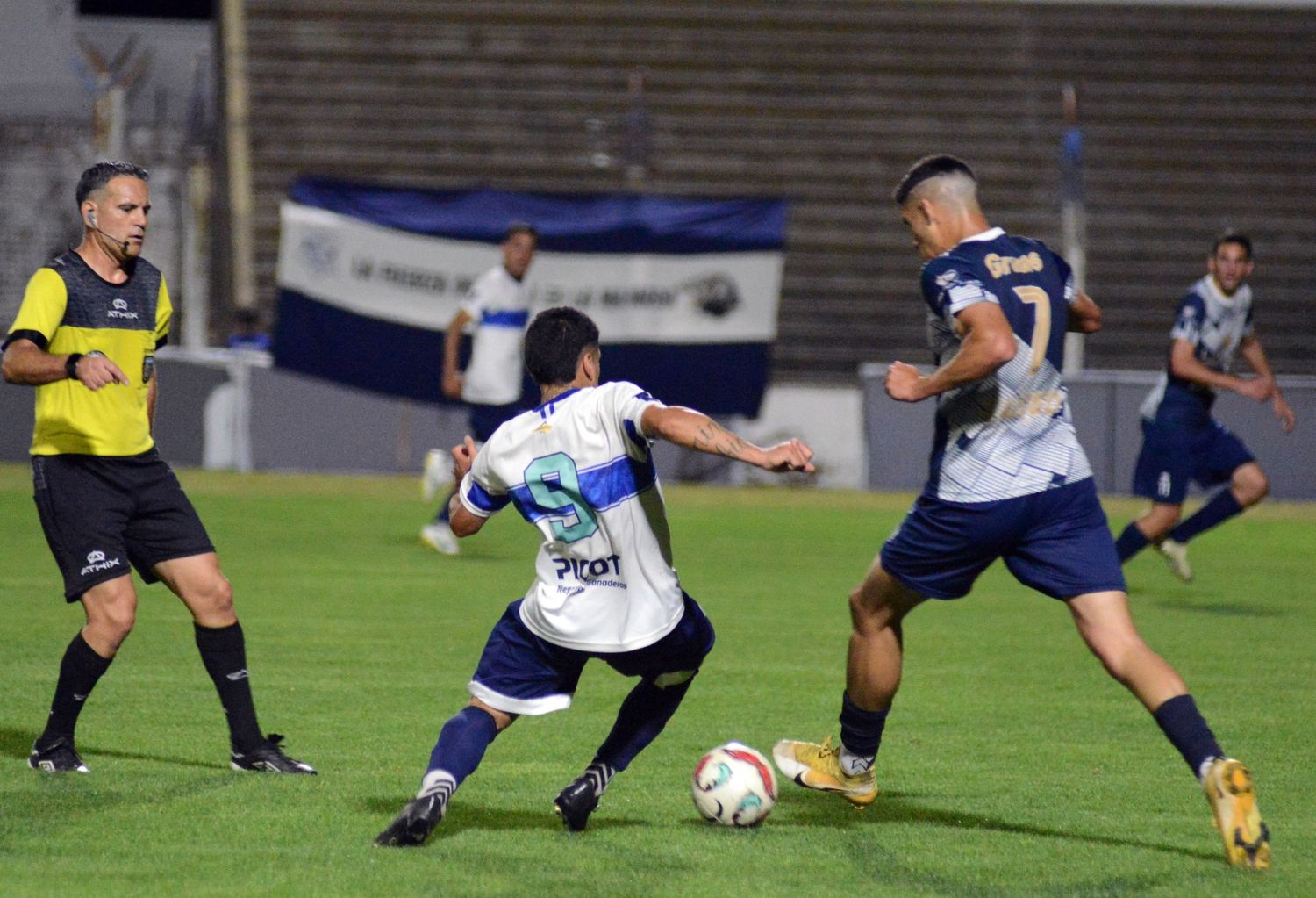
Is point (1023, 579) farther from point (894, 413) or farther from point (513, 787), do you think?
point (894, 413)

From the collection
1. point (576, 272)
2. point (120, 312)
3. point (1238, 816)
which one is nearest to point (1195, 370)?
point (1238, 816)

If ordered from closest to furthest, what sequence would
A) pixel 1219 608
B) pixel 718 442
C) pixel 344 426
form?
pixel 718 442 < pixel 1219 608 < pixel 344 426

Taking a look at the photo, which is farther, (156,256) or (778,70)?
(156,256)

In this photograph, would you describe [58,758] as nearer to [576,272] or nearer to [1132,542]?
[1132,542]

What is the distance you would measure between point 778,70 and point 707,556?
488 inches

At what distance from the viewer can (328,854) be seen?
14.1 feet

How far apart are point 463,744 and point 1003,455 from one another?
64.6 inches

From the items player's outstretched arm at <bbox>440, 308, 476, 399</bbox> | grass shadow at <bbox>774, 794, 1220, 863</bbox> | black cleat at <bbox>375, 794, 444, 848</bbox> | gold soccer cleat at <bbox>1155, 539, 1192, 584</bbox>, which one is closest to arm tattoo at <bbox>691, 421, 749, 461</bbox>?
black cleat at <bbox>375, 794, 444, 848</bbox>

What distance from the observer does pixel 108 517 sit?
206 inches

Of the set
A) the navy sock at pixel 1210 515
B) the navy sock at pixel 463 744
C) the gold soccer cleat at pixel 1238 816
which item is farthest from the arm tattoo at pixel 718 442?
the navy sock at pixel 1210 515

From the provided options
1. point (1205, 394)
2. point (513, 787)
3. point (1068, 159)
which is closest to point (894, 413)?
point (1068, 159)

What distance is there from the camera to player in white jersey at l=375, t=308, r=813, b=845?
14.7 feet

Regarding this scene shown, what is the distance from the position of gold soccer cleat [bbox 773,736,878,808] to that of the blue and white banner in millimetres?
12667

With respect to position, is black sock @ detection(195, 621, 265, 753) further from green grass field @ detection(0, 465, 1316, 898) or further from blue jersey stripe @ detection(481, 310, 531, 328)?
blue jersey stripe @ detection(481, 310, 531, 328)
